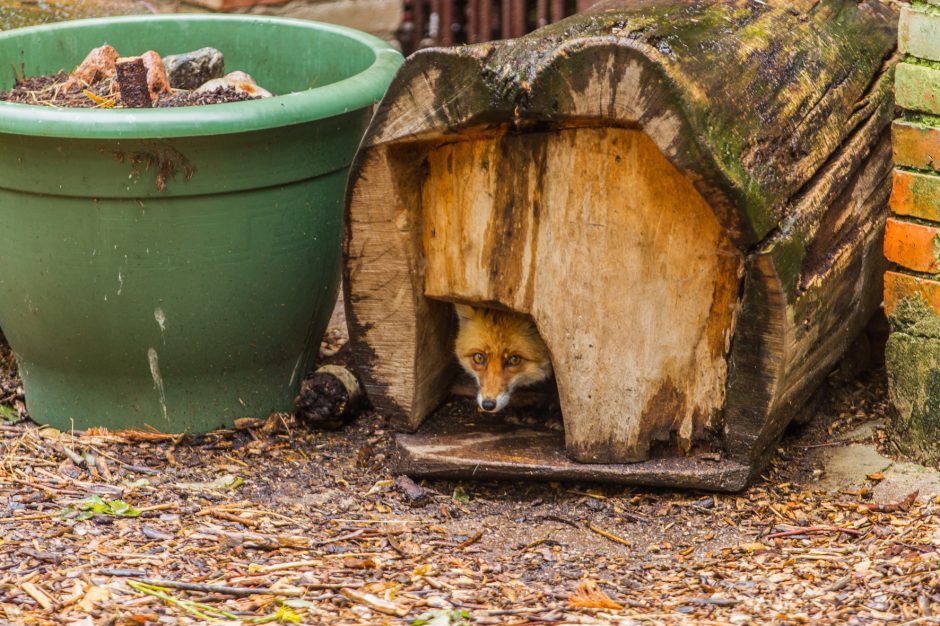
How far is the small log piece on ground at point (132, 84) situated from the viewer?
372 cm

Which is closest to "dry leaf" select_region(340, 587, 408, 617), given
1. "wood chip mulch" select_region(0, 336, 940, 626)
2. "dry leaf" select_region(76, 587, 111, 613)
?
"wood chip mulch" select_region(0, 336, 940, 626)

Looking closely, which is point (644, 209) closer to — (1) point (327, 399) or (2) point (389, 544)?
(2) point (389, 544)

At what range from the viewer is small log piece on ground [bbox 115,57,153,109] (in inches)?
147

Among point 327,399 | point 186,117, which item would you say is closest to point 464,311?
point 327,399

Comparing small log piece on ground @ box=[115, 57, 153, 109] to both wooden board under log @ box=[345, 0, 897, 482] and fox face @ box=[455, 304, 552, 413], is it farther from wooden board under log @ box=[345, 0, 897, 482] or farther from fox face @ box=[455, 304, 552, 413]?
fox face @ box=[455, 304, 552, 413]

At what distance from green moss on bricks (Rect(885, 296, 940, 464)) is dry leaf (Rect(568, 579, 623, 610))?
1.19 m

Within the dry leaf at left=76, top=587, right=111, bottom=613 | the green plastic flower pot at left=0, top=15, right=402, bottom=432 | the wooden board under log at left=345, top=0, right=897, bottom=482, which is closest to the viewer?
the dry leaf at left=76, top=587, right=111, bottom=613

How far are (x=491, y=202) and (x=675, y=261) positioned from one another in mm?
535

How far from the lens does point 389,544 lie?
3168 mm

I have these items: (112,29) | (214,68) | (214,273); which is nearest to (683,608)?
(214,273)

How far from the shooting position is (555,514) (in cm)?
340

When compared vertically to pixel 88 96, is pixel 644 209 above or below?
below

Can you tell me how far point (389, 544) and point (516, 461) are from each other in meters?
0.49

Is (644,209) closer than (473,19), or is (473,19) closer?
(644,209)
